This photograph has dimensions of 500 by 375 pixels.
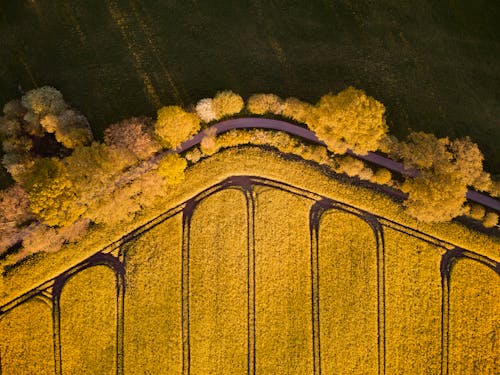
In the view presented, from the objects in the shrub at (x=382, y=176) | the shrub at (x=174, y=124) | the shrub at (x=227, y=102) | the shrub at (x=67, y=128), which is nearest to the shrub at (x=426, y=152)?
the shrub at (x=382, y=176)

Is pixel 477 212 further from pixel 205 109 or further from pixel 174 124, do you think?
pixel 174 124

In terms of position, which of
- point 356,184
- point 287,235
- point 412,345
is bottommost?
point 412,345

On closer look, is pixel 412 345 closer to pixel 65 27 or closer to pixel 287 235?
pixel 287 235

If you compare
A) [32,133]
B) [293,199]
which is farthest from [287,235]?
[32,133]

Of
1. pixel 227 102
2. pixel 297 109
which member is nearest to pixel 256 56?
pixel 227 102

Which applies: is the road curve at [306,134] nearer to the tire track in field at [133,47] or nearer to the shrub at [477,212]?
the shrub at [477,212]
